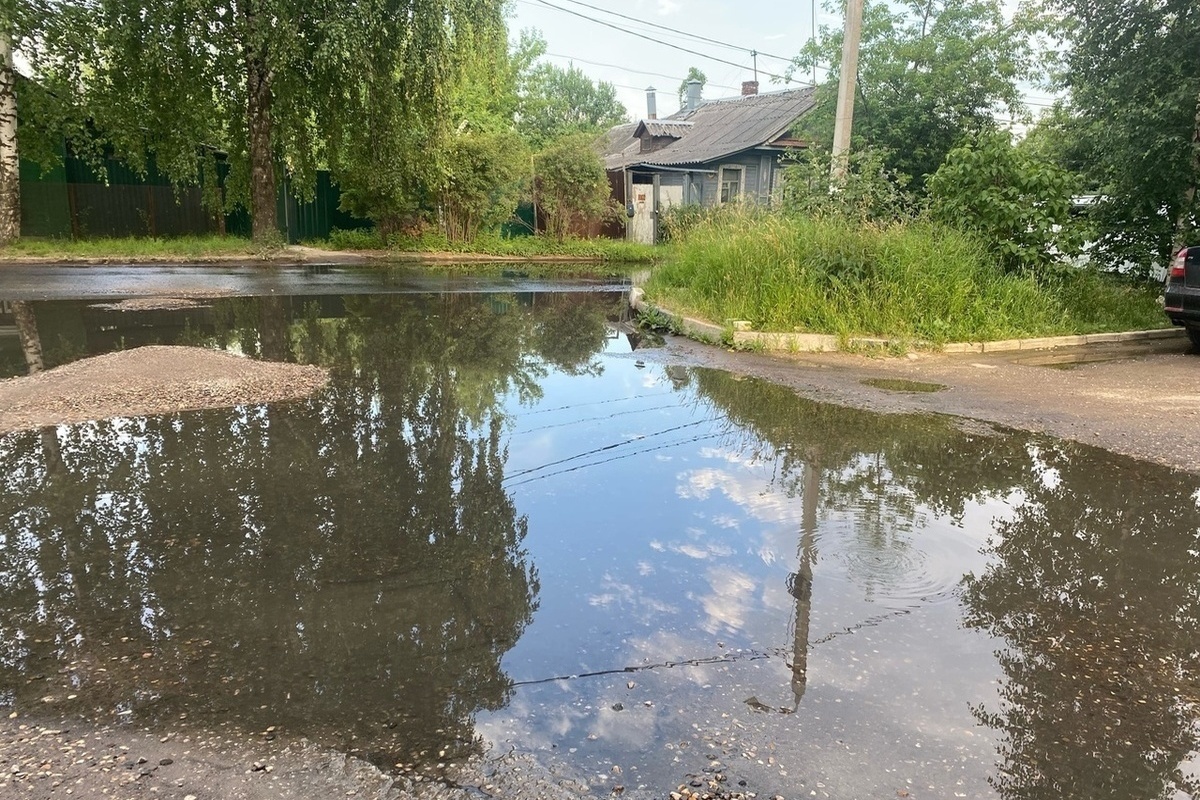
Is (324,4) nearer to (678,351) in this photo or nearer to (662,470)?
(678,351)

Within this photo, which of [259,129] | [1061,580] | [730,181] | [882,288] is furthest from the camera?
[730,181]

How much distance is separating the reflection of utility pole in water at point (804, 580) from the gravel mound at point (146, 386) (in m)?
4.23

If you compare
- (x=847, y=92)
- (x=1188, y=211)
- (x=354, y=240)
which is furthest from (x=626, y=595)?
(x=354, y=240)

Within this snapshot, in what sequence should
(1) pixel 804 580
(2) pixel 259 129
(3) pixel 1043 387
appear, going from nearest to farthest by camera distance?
(1) pixel 804 580, (3) pixel 1043 387, (2) pixel 259 129

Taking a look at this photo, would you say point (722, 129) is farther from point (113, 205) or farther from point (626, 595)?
point (626, 595)

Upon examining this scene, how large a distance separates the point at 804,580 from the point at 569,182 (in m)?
24.7

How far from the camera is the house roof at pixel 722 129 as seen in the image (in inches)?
1176

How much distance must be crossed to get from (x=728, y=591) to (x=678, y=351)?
20.9ft

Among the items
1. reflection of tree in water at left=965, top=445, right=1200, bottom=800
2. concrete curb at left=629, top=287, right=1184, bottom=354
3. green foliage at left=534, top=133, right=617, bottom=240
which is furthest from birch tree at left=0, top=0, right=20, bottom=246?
reflection of tree in water at left=965, top=445, right=1200, bottom=800

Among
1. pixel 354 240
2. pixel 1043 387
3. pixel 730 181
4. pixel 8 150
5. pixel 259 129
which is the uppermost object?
pixel 259 129

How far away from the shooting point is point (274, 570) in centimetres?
369

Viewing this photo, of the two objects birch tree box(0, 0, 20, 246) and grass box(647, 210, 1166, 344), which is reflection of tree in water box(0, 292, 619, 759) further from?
birch tree box(0, 0, 20, 246)

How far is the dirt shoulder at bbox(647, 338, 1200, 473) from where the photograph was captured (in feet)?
20.9

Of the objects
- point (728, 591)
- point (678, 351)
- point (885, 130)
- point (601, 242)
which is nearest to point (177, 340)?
point (678, 351)
